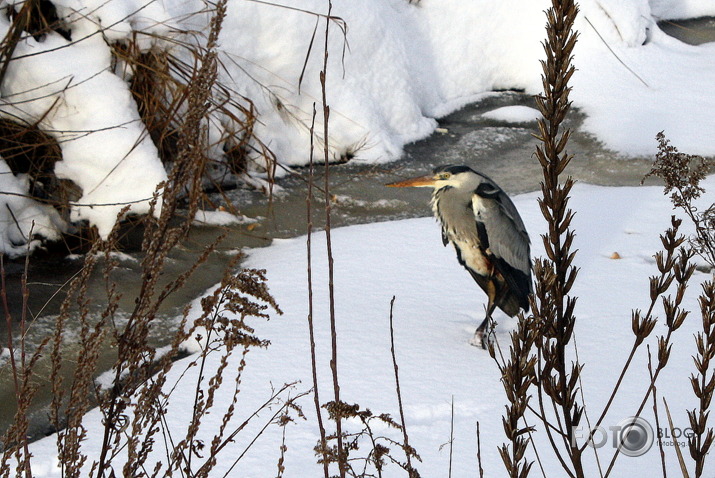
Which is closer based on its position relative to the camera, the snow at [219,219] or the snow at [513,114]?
the snow at [219,219]

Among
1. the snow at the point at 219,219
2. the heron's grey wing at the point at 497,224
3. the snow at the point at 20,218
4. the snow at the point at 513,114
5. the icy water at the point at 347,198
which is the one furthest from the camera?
the snow at the point at 513,114

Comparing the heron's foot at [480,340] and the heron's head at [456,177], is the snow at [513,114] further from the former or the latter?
the heron's foot at [480,340]

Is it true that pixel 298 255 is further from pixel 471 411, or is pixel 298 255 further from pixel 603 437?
pixel 603 437

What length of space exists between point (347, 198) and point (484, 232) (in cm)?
189

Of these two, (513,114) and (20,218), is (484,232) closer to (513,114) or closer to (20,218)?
(20,218)

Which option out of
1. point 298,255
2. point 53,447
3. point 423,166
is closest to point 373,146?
point 423,166

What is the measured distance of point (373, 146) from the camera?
5.56 meters

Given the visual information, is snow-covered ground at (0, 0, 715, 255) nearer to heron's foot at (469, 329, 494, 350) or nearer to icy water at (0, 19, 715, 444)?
icy water at (0, 19, 715, 444)

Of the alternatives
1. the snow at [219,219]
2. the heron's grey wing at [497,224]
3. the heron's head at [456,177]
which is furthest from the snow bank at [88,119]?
the heron's grey wing at [497,224]

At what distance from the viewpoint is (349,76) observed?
19.5ft

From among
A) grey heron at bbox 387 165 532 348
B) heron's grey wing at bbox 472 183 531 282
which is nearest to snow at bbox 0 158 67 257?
grey heron at bbox 387 165 532 348

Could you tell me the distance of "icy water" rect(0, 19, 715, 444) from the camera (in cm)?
361

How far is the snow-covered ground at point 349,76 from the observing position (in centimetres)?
427

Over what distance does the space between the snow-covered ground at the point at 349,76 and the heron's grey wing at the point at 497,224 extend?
1.52 meters
